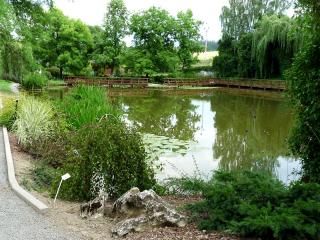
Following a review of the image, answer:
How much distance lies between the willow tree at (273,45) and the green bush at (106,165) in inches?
1356

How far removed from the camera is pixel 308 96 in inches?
247

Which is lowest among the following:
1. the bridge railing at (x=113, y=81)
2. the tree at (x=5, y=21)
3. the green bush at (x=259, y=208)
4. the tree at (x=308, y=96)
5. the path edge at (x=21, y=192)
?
the bridge railing at (x=113, y=81)

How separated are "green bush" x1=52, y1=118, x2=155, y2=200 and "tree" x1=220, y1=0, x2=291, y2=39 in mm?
44559

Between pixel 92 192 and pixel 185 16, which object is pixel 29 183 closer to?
pixel 92 192

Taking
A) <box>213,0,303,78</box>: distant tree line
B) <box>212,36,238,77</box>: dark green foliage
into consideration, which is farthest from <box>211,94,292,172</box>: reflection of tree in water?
<box>212,36,238,77</box>: dark green foliage

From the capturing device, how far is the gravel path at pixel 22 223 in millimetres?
4609

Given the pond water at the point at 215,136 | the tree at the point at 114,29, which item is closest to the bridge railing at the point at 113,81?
the tree at the point at 114,29

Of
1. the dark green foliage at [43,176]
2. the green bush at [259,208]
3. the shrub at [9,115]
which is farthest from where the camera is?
the shrub at [9,115]

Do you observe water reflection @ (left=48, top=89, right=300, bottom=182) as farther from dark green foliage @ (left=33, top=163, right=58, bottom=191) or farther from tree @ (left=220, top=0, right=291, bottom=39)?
tree @ (left=220, top=0, right=291, bottom=39)

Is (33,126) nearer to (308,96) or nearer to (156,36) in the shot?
(308,96)

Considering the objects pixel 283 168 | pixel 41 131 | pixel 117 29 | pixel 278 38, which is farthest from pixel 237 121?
pixel 117 29

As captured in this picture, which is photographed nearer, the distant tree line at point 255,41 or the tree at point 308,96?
the tree at point 308,96

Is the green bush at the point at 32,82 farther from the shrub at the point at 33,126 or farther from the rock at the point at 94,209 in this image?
the rock at the point at 94,209

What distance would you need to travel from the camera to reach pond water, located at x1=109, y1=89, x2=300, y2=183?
1077cm
